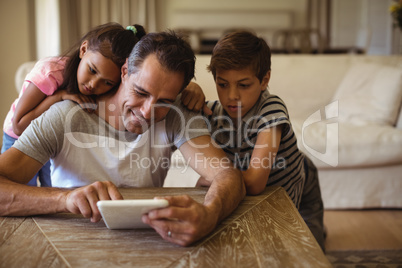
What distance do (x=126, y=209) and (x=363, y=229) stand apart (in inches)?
77.3

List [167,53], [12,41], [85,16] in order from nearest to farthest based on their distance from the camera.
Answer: [167,53] < [12,41] < [85,16]

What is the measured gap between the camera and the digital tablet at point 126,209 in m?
0.91

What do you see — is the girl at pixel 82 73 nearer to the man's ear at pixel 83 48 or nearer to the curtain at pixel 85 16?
the man's ear at pixel 83 48

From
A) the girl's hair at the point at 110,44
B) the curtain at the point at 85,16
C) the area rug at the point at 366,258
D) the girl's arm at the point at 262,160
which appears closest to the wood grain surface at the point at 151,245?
the girl's arm at the point at 262,160

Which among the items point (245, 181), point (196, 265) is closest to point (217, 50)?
point (245, 181)

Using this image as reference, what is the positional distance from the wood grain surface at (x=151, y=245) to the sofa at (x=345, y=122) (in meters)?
1.23

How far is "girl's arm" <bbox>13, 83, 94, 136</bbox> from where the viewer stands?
1582mm

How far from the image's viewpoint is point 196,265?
2.81 feet

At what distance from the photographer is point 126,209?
93 centimetres

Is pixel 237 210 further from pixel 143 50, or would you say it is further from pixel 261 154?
pixel 143 50

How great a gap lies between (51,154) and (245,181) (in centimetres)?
62

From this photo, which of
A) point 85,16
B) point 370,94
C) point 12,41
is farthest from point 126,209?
point 85,16

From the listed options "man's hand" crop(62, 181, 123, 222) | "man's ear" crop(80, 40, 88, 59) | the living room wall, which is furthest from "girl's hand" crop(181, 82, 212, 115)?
the living room wall

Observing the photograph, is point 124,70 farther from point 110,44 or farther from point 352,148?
point 352,148
